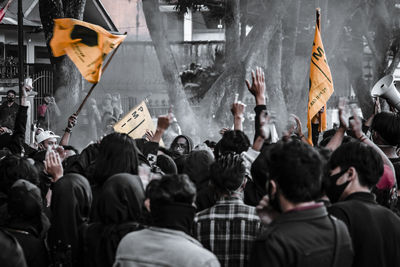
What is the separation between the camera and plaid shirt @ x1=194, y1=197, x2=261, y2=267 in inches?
152

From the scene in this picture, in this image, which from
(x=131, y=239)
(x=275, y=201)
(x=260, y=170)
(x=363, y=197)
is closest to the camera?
(x=275, y=201)

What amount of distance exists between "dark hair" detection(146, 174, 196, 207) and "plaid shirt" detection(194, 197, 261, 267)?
63 cm

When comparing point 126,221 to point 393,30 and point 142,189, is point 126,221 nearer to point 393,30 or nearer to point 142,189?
point 142,189

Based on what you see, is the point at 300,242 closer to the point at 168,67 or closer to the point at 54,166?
the point at 54,166

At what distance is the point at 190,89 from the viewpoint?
980 inches

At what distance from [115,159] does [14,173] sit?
723mm

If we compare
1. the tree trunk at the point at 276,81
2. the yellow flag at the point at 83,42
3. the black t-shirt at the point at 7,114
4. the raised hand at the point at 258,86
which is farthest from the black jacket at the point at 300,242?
the tree trunk at the point at 276,81

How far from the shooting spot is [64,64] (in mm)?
17953

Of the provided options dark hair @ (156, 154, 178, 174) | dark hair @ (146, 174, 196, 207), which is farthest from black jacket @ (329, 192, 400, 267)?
dark hair @ (156, 154, 178, 174)

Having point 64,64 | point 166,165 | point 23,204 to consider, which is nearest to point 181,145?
point 166,165

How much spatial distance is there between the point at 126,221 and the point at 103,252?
23cm

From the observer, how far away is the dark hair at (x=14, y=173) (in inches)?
182

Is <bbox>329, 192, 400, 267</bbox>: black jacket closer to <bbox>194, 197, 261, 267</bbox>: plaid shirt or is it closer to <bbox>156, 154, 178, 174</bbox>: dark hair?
<bbox>194, 197, 261, 267</bbox>: plaid shirt

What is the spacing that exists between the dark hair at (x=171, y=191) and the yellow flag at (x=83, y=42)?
432cm
